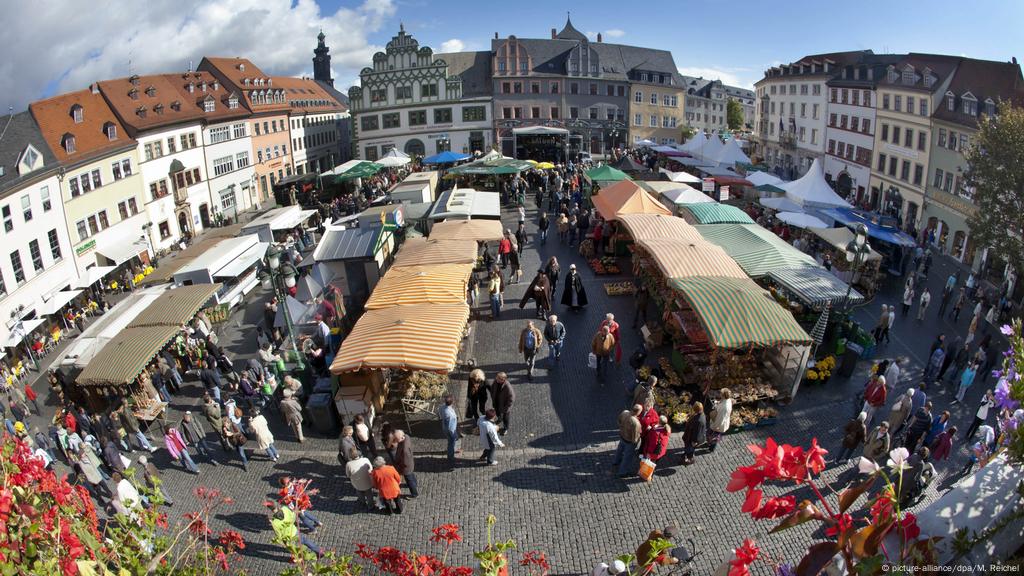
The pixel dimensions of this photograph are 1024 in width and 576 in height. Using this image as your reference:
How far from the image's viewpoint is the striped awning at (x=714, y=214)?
20.7 m

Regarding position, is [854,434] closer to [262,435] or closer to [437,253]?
[262,435]

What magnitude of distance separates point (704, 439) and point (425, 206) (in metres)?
18.8

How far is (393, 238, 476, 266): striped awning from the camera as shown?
1714 centimetres

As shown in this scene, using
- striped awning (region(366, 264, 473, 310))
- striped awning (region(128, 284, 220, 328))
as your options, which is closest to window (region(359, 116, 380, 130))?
striped awning (region(128, 284, 220, 328))

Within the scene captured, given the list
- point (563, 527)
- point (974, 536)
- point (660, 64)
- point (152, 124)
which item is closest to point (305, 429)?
point (563, 527)

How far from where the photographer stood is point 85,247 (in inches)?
1185

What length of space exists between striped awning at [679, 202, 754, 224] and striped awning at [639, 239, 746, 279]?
4.44 metres

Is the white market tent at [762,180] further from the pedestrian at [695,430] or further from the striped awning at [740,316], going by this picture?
the pedestrian at [695,430]

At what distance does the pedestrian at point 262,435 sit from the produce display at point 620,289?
11334mm

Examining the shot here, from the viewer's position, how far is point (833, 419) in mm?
12250

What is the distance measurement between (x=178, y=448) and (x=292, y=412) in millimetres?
2338

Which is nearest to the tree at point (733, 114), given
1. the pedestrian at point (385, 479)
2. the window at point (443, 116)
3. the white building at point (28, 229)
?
the window at point (443, 116)

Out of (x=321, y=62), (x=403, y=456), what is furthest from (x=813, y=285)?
(x=321, y=62)

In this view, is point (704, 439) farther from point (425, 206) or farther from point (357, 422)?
point (425, 206)
